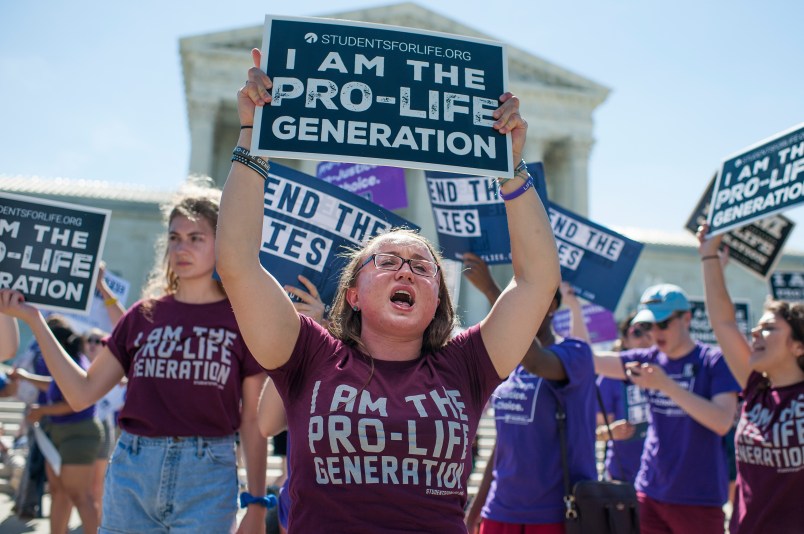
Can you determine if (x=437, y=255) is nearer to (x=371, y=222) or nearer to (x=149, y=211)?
(x=371, y=222)

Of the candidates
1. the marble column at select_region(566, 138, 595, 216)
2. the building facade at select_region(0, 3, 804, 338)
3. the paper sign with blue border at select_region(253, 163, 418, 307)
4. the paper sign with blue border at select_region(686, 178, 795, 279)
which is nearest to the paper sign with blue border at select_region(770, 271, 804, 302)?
the paper sign with blue border at select_region(686, 178, 795, 279)

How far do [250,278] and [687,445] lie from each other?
3.16 m

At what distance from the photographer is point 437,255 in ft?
7.88

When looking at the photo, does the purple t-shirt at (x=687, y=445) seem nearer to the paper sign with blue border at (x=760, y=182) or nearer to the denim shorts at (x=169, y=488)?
the paper sign with blue border at (x=760, y=182)

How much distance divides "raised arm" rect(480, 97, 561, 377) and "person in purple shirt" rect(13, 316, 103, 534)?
177 inches

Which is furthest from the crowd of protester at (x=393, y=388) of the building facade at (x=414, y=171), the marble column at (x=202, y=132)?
the marble column at (x=202, y=132)

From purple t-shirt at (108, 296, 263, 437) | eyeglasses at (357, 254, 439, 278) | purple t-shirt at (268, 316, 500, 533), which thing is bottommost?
purple t-shirt at (268, 316, 500, 533)

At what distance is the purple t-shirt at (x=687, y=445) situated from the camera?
3.93 metres

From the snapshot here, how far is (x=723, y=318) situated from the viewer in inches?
152

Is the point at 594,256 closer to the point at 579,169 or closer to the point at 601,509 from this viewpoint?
the point at 601,509

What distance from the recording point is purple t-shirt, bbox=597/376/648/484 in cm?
570

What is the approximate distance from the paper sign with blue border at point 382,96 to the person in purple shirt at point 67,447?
415 centimetres

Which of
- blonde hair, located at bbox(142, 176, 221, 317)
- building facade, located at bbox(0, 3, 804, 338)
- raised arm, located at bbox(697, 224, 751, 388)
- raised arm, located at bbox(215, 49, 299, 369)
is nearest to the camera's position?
raised arm, located at bbox(215, 49, 299, 369)

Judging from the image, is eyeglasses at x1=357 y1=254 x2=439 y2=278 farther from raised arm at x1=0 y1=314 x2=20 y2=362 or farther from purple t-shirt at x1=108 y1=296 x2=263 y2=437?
raised arm at x1=0 y1=314 x2=20 y2=362
